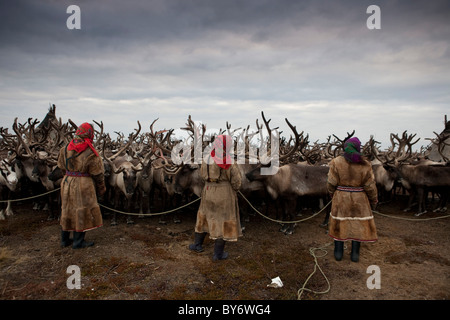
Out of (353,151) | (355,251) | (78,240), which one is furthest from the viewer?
(78,240)

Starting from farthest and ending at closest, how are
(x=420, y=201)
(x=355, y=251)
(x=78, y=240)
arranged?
(x=420, y=201), (x=78, y=240), (x=355, y=251)

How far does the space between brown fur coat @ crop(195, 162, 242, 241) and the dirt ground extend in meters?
0.64

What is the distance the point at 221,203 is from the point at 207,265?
1187 mm

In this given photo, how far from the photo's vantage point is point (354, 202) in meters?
4.73

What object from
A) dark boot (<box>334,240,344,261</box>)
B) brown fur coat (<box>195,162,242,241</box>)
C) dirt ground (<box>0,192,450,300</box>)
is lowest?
dirt ground (<box>0,192,450,300</box>)

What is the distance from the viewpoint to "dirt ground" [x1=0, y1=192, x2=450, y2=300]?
3.99m

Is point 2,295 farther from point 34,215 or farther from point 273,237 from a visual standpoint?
point 273,237

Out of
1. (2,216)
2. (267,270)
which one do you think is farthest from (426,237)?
(2,216)

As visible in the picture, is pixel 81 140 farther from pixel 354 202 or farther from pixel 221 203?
pixel 354 202

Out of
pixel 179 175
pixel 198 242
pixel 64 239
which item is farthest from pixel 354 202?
pixel 64 239

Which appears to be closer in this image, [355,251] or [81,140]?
[355,251]

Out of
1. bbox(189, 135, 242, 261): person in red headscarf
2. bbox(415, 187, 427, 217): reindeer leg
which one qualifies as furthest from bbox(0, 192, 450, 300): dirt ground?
bbox(415, 187, 427, 217): reindeer leg

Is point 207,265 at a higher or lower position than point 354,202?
lower

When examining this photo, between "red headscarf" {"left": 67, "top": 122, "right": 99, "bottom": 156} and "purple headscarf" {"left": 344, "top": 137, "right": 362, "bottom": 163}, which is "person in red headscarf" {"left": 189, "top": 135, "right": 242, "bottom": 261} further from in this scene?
"red headscarf" {"left": 67, "top": 122, "right": 99, "bottom": 156}
